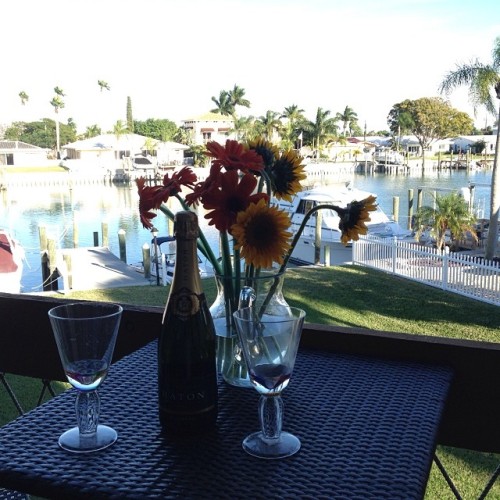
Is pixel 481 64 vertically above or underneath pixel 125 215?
above

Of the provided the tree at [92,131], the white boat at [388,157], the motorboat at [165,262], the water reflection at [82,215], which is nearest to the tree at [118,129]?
the water reflection at [82,215]

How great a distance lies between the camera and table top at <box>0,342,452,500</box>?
71cm

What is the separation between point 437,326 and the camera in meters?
6.77

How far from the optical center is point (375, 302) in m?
7.94

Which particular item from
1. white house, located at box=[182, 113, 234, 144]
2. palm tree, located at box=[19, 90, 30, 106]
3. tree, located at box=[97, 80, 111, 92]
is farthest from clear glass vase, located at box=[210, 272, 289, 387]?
palm tree, located at box=[19, 90, 30, 106]

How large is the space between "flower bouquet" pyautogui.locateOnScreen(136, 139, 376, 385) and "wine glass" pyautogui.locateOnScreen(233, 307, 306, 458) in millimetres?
149

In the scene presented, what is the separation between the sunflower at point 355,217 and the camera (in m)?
1.02

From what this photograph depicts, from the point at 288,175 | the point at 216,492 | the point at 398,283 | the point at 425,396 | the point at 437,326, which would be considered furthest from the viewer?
the point at 398,283

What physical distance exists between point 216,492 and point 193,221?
14.1 inches

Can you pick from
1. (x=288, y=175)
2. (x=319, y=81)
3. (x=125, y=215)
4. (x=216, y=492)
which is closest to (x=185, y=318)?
(x=216, y=492)

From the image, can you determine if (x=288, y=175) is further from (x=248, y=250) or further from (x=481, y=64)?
(x=481, y=64)

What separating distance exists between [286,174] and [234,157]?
0.15 meters

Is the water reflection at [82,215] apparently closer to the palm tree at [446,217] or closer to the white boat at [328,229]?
the white boat at [328,229]

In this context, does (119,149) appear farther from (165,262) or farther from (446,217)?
(446,217)
